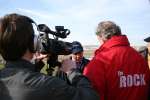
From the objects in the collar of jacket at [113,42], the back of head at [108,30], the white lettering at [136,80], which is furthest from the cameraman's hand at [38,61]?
the white lettering at [136,80]

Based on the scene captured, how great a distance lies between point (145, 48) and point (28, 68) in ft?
11.9

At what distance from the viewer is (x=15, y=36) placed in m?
3.13

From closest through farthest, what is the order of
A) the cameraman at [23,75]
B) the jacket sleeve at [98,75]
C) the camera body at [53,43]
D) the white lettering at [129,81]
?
the cameraman at [23,75] < the camera body at [53,43] < the jacket sleeve at [98,75] < the white lettering at [129,81]

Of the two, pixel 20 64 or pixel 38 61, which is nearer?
pixel 20 64

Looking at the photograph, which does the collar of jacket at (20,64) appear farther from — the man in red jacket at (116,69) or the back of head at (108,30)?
the back of head at (108,30)

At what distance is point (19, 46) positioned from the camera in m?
3.14

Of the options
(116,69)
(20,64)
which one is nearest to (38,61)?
(20,64)

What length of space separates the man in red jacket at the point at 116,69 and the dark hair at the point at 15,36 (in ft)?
4.23

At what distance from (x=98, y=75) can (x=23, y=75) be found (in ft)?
4.37

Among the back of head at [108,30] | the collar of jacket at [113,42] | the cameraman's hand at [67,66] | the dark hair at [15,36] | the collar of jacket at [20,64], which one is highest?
the dark hair at [15,36]

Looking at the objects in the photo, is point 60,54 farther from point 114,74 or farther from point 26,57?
point 114,74

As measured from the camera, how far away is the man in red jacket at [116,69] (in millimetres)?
4352

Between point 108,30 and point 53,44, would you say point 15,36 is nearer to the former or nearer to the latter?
point 53,44

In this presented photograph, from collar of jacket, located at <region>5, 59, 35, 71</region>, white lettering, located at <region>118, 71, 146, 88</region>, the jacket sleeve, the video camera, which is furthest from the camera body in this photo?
white lettering, located at <region>118, 71, 146, 88</region>
